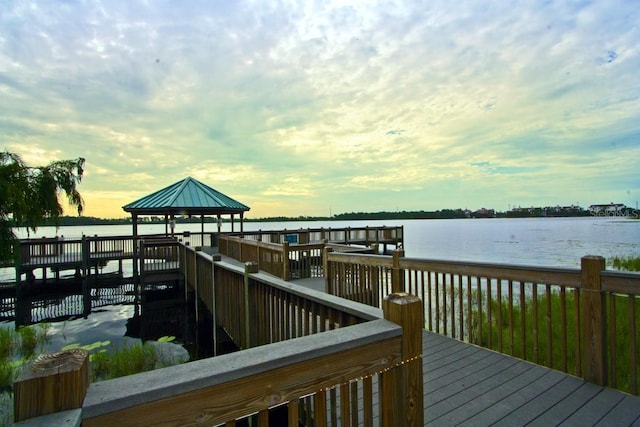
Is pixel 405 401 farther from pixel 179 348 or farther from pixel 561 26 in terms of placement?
pixel 561 26

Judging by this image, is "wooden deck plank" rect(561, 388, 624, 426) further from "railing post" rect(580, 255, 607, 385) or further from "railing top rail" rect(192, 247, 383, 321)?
"railing top rail" rect(192, 247, 383, 321)

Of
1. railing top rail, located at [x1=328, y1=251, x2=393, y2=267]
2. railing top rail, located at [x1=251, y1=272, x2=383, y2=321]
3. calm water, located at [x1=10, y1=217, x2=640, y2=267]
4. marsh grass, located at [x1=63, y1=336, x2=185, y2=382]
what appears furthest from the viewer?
calm water, located at [x1=10, y1=217, x2=640, y2=267]

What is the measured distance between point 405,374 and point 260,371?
83cm

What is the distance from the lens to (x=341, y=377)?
139 centimetres

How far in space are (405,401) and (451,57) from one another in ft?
35.2

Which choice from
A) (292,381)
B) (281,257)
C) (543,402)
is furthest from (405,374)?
(281,257)

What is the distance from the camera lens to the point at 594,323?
116 inches

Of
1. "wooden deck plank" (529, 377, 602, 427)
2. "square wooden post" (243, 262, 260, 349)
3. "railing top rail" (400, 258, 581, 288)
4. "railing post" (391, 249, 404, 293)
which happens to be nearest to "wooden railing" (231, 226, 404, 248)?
"railing post" (391, 249, 404, 293)

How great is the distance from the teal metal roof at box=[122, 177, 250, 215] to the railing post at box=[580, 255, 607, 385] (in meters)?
16.0

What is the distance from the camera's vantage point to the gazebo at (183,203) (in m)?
16.2

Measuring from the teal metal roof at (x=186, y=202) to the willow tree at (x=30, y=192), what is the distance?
9.13 meters

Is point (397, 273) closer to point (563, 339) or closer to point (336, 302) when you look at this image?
point (563, 339)

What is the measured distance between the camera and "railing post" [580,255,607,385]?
2.92 m

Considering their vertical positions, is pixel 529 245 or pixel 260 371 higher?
pixel 260 371
